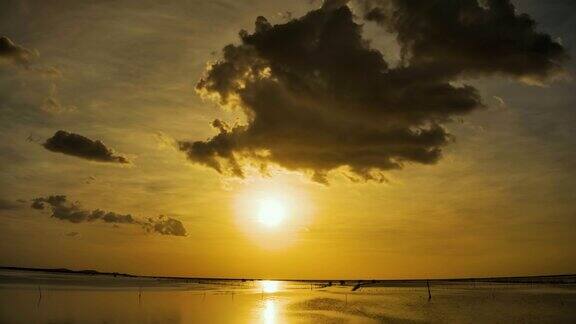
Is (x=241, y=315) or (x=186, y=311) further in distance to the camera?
(x=186, y=311)

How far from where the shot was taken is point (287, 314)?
7744cm

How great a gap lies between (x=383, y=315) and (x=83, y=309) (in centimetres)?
4403

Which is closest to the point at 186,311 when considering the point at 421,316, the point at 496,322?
the point at 421,316

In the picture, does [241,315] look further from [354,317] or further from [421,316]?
[421,316]

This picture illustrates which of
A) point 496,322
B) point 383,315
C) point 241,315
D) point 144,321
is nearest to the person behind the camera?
point 144,321

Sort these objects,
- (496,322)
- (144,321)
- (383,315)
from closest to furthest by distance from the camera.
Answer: (144,321), (496,322), (383,315)

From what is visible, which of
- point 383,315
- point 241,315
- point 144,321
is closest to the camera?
point 144,321

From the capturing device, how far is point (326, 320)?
68.6m

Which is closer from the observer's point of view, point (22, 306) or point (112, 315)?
point (112, 315)

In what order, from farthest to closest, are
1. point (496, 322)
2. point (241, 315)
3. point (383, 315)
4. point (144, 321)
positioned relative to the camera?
point (383, 315), point (241, 315), point (496, 322), point (144, 321)

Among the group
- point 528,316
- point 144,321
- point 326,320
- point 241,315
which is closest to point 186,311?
point 241,315

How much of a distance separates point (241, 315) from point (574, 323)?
42.8 metres

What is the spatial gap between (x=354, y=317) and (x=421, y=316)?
34.5 feet

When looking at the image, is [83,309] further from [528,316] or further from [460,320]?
[528,316]
